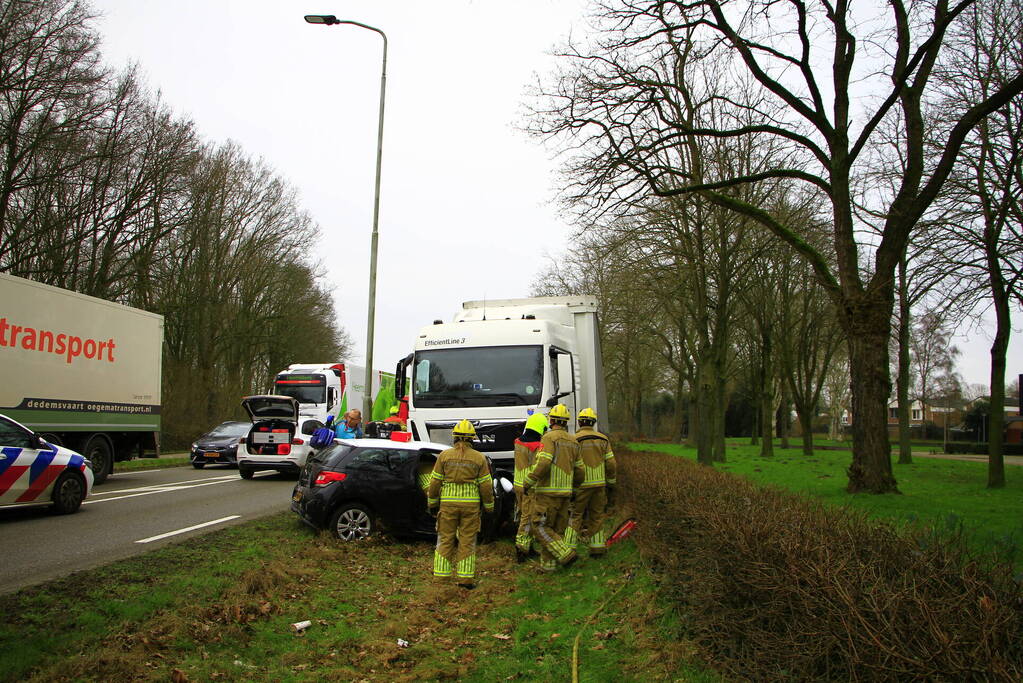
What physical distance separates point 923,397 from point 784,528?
7367cm

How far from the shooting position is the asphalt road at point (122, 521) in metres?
8.84

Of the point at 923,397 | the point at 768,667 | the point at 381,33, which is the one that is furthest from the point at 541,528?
the point at 923,397

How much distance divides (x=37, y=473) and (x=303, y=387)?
2189 centimetres

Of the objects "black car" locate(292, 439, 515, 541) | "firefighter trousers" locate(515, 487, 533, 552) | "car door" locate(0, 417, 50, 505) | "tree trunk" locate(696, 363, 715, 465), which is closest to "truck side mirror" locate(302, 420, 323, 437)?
"car door" locate(0, 417, 50, 505)

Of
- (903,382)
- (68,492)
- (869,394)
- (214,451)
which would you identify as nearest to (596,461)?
(869,394)

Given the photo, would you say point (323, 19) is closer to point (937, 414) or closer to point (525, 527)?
point (525, 527)

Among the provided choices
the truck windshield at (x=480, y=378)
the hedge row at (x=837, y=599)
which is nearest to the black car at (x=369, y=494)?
the truck windshield at (x=480, y=378)

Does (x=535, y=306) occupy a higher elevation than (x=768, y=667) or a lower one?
higher

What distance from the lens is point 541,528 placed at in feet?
31.2

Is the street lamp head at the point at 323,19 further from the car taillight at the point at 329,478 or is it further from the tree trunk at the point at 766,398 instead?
the tree trunk at the point at 766,398

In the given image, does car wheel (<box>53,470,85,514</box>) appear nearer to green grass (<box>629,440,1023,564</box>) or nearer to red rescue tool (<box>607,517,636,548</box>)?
red rescue tool (<box>607,517,636,548</box>)

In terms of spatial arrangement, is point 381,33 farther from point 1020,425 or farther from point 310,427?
point 1020,425

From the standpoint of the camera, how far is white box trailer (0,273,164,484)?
595 inches

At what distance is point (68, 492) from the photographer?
12.5 m
